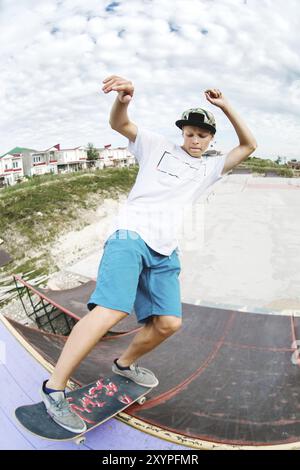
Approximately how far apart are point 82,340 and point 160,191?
1184 millimetres

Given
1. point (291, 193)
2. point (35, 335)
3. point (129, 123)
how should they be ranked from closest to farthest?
point (129, 123)
point (35, 335)
point (291, 193)

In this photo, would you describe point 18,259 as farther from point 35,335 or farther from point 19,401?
point 19,401

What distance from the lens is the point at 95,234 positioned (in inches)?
689

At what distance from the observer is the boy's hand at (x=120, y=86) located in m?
2.13

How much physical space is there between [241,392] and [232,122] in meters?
2.72

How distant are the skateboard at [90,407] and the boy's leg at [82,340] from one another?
0.23 metres

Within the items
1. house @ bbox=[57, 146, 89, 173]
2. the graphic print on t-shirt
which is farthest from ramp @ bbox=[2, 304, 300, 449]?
house @ bbox=[57, 146, 89, 173]

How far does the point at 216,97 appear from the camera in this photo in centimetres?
247

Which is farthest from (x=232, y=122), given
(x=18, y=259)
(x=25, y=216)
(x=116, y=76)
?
(x=25, y=216)

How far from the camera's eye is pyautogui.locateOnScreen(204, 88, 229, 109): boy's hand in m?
2.45

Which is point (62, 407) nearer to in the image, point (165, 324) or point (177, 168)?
point (165, 324)

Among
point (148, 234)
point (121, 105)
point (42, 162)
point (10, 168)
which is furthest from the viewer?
point (42, 162)

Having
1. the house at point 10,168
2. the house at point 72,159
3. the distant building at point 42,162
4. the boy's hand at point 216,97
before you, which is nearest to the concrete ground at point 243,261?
the boy's hand at point 216,97

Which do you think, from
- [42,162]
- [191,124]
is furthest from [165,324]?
[42,162]
